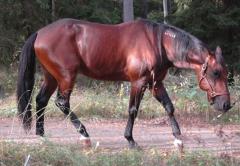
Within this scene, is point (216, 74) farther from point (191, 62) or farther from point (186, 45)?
point (186, 45)

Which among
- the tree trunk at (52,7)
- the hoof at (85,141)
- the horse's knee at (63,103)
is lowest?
the tree trunk at (52,7)

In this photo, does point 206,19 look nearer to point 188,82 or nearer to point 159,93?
point 188,82

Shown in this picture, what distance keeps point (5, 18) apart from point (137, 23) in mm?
11918

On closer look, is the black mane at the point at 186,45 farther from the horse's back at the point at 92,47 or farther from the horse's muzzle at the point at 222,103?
the horse's muzzle at the point at 222,103

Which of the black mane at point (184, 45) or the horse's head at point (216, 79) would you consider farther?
the black mane at point (184, 45)

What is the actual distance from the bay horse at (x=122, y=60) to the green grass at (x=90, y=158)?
1.16 metres

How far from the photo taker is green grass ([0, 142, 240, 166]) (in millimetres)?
5969

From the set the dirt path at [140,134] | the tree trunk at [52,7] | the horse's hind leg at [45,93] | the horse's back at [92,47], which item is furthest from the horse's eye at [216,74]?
the tree trunk at [52,7]

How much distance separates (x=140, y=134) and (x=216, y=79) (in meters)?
2.63

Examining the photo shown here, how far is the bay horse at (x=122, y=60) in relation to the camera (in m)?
7.64

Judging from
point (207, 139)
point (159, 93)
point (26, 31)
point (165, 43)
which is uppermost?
point (165, 43)

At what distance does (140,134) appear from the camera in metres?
9.72

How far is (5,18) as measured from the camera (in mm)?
19047

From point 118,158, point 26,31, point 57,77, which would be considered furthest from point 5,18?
point 118,158
